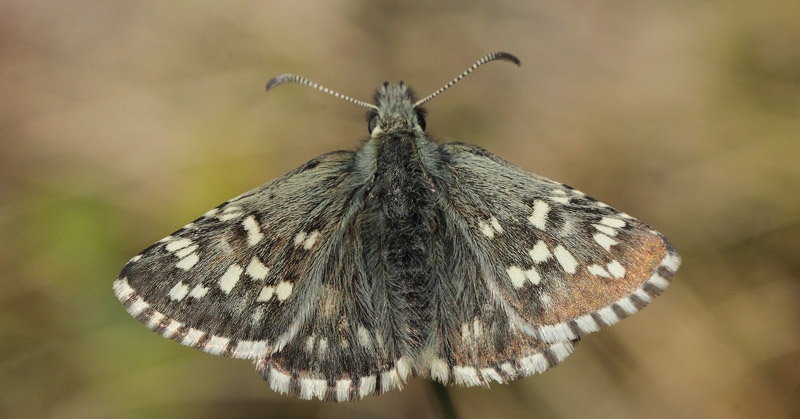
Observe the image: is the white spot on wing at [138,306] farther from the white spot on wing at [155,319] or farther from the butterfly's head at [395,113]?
the butterfly's head at [395,113]

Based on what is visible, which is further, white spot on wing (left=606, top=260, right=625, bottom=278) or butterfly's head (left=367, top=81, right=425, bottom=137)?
butterfly's head (left=367, top=81, right=425, bottom=137)

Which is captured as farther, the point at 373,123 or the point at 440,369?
the point at 373,123

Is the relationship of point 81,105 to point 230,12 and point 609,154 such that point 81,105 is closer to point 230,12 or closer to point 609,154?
point 230,12

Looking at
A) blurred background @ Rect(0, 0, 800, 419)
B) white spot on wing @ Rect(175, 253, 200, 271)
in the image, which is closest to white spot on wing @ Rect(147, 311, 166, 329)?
white spot on wing @ Rect(175, 253, 200, 271)

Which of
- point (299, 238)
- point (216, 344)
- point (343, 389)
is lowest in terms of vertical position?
point (343, 389)

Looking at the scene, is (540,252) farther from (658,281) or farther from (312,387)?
(312,387)

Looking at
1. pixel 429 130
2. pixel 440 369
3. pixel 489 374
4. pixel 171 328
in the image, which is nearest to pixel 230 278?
pixel 171 328

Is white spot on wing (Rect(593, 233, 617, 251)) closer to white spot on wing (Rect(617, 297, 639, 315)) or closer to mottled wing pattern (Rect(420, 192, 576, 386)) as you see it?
white spot on wing (Rect(617, 297, 639, 315))
